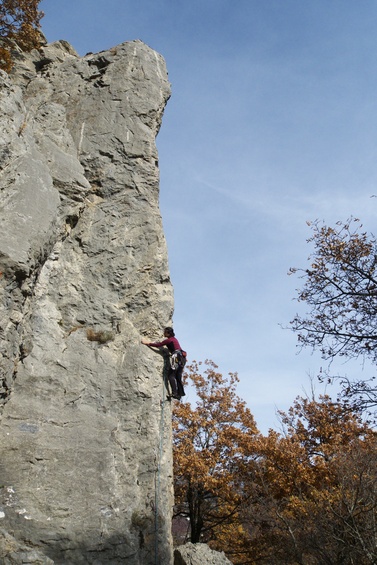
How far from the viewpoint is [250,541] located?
73.2ft

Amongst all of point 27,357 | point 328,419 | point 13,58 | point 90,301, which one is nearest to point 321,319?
point 90,301

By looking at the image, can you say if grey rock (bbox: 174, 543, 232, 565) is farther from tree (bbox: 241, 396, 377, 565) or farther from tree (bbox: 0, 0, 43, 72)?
tree (bbox: 0, 0, 43, 72)

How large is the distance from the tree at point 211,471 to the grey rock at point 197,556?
324 inches

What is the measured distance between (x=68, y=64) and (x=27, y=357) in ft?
30.0

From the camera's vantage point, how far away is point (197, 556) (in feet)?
41.6

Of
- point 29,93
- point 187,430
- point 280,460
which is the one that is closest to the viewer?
point 29,93

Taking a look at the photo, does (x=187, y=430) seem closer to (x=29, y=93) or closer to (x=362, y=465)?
(x=362, y=465)

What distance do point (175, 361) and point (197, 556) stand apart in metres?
6.99

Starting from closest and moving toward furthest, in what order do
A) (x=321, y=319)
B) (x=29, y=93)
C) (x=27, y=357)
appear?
(x=27, y=357)
(x=29, y=93)
(x=321, y=319)

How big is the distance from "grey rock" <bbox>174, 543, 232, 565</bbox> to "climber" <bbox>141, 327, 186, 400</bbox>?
624 cm

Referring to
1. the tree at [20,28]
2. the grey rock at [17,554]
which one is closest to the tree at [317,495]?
the grey rock at [17,554]

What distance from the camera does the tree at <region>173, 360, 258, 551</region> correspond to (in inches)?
858

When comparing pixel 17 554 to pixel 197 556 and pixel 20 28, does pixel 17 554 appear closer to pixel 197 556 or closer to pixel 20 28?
pixel 197 556

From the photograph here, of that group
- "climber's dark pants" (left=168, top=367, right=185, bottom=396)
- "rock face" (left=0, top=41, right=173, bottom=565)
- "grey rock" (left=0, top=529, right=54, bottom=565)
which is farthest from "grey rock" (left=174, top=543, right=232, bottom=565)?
"grey rock" (left=0, top=529, right=54, bottom=565)
